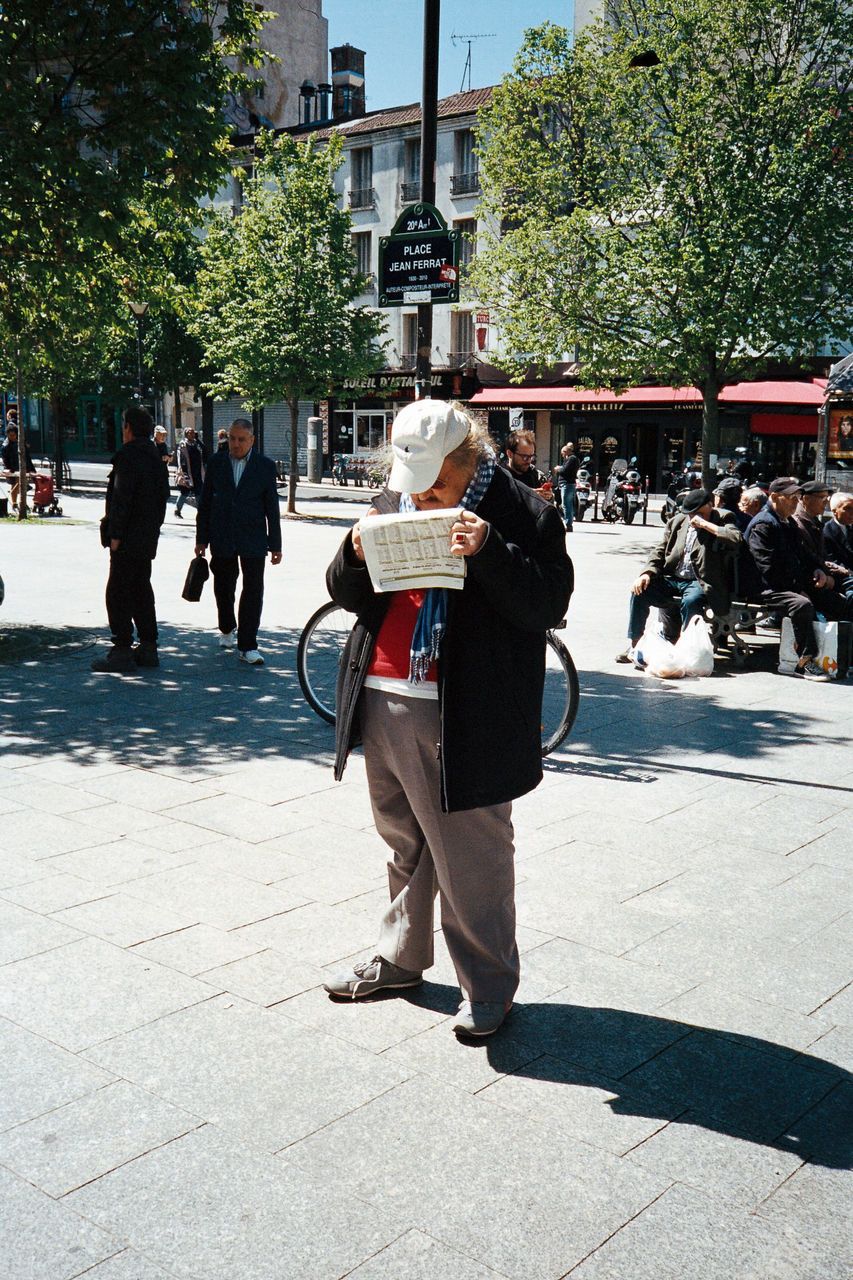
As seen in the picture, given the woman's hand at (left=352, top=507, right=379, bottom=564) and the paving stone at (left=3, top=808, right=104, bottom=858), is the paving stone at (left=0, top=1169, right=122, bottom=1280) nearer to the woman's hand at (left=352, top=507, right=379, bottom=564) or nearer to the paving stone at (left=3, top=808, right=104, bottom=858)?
the woman's hand at (left=352, top=507, right=379, bottom=564)

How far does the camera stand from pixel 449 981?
3.71 meters

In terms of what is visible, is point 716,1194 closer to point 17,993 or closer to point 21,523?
point 17,993

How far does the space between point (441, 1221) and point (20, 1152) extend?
3.32 ft

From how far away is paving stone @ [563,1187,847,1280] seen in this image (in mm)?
2389

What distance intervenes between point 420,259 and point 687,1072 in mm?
7358

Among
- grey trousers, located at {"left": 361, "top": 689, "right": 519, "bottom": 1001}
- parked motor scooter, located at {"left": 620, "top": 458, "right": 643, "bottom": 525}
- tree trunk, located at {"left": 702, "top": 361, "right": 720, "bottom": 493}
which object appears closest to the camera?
grey trousers, located at {"left": 361, "top": 689, "right": 519, "bottom": 1001}

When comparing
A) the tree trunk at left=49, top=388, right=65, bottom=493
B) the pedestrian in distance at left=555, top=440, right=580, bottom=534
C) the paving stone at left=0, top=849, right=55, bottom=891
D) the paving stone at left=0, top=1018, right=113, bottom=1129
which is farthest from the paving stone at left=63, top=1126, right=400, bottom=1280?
the tree trunk at left=49, top=388, right=65, bottom=493

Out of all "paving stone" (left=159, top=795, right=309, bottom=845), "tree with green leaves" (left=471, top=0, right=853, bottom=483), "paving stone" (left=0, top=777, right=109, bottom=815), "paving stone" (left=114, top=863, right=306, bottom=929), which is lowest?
"paving stone" (left=114, top=863, right=306, bottom=929)

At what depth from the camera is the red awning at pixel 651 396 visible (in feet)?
104

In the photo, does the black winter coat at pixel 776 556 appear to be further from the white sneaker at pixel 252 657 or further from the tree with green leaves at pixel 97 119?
the tree with green leaves at pixel 97 119

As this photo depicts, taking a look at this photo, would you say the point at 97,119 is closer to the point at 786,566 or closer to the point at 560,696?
the point at 560,696

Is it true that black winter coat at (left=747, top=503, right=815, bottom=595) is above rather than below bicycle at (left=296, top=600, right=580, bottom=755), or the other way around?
above

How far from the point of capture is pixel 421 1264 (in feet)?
7.82

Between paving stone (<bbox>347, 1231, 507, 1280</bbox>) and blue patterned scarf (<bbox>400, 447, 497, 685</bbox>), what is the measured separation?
1.37m
